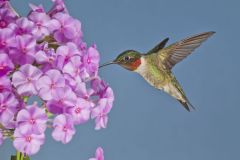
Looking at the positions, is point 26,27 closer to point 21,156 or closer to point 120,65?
point 21,156

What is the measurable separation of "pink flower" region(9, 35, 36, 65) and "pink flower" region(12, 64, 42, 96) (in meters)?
0.04

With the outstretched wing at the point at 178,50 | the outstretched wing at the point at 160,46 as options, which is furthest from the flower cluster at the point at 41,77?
the outstretched wing at the point at 160,46

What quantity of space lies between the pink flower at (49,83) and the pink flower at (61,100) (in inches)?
0.7

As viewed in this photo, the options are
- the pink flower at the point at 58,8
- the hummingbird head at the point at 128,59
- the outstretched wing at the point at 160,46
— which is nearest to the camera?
the pink flower at the point at 58,8

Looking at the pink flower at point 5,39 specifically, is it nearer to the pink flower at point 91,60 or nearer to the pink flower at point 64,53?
the pink flower at point 64,53

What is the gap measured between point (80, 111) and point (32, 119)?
0.18 metres

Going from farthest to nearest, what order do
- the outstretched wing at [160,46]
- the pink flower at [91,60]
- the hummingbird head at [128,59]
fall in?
the outstretched wing at [160,46], the hummingbird head at [128,59], the pink flower at [91,60]

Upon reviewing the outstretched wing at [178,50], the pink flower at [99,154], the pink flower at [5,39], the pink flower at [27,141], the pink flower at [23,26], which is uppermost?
the outstretched wing at [178,50]

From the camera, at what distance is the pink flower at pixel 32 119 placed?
5.00 ft

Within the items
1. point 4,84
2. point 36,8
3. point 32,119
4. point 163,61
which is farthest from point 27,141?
point 163,61

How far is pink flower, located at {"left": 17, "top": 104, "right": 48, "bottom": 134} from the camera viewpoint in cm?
152

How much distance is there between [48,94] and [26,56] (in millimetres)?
148

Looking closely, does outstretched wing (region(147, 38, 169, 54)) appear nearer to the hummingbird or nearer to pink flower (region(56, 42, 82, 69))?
the hummingbird

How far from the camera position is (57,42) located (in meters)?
1.73
